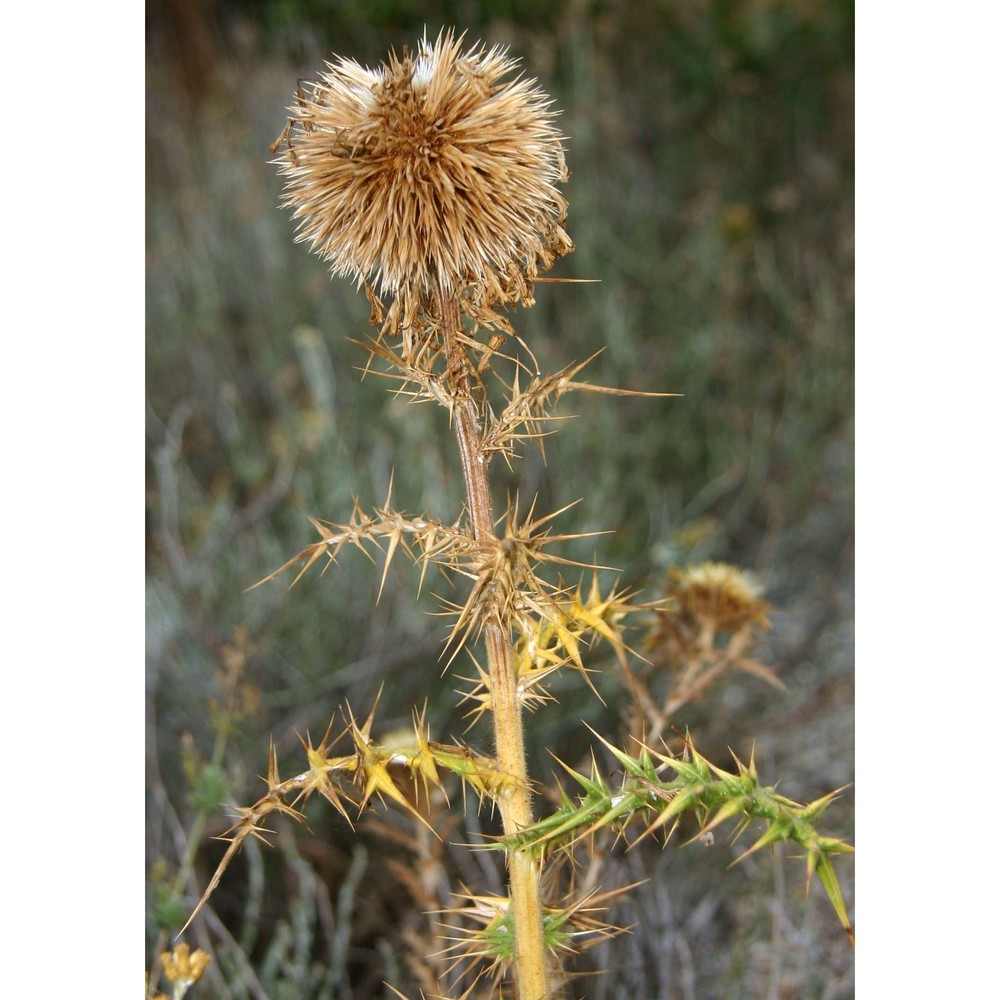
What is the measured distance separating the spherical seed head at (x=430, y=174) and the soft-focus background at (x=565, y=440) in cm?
73

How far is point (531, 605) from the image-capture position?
841 millimetres

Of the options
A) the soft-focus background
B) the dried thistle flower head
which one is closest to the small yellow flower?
the soft-focus background

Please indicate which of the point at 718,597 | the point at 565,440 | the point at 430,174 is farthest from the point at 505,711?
the point at 565,440

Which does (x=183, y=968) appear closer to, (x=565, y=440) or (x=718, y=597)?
(x=718, y=597)

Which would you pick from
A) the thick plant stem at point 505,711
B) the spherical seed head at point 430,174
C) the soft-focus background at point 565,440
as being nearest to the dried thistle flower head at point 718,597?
the soft-focus background at point 565,440

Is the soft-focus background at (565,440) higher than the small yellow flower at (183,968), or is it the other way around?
the soft-focus background at (565,440)

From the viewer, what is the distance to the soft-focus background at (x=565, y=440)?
Result: 1.60m

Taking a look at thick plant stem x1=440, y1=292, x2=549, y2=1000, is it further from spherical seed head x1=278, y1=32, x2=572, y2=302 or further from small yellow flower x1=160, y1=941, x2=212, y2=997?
small yellow flower x1=160, y1=941, x2=212, y2=997

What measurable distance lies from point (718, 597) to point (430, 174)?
80 cm

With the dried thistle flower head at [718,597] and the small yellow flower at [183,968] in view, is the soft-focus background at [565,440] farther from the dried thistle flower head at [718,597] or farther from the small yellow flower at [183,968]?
the dried thistle flower head at [718,597]

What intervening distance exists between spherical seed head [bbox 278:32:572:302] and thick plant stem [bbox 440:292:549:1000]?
0.05 metres

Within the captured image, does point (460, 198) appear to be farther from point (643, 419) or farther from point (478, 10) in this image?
point (643, 419)
